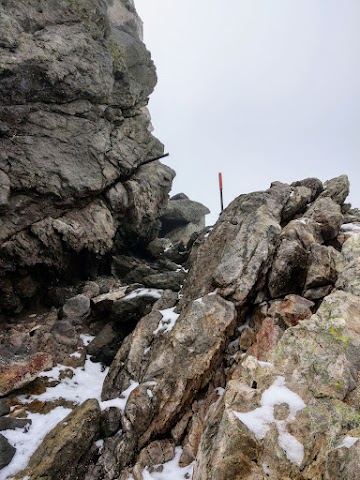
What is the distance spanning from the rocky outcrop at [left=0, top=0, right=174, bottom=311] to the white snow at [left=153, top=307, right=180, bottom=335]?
954cm

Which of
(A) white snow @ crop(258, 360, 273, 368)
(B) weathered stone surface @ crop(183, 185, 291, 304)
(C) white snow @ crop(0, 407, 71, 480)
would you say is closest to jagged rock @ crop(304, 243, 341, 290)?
(B) weathered stone surface @ crop(183, 185, 291, 304)

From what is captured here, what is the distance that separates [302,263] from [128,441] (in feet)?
34.7

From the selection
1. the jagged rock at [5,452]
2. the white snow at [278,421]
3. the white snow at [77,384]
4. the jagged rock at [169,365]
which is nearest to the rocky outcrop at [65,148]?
the white snow at [77,384]

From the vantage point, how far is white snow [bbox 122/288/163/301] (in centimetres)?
1898

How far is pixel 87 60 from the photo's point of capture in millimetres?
24422

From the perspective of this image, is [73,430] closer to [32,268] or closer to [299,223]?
[32,268]

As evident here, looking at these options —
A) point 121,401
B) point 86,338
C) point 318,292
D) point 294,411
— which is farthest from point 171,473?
point 86,338

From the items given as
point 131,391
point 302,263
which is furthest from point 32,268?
point 302,263

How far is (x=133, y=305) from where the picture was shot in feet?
61.1

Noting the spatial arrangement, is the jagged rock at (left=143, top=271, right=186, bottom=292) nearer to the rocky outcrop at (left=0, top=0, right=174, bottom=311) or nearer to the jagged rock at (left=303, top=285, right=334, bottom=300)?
the rocky outcrop at (left=0, top=0, right=174, bottom=311)

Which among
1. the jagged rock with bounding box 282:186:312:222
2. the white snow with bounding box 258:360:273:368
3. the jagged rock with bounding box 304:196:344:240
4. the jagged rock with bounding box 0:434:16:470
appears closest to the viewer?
the white snow with bounding box 258:360:273:368

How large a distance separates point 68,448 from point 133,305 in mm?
8487

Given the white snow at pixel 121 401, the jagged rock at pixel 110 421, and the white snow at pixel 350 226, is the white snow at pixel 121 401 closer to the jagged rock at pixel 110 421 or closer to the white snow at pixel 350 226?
the jagged rock at pixel 110 421

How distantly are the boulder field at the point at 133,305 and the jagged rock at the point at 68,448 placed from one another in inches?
2.3
